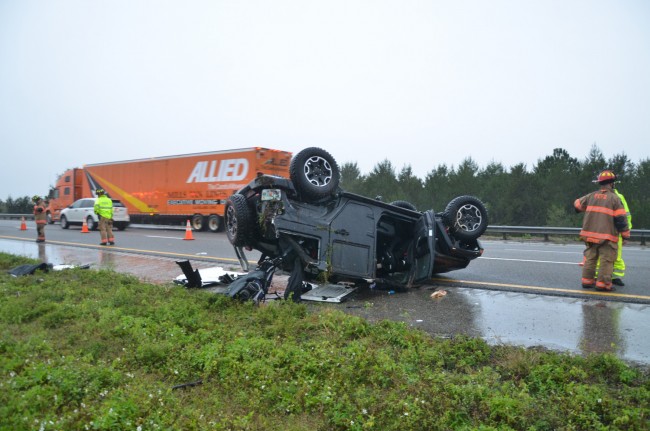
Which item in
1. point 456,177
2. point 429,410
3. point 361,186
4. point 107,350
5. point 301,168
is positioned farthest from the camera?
point 361,186

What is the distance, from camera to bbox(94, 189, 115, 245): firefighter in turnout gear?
1405 cm

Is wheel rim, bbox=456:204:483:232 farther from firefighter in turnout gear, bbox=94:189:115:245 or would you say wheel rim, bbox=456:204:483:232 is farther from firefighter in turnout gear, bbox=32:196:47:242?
firefighter in turnout gear, bbox=32:196:47:242

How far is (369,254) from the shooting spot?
628 centimetres

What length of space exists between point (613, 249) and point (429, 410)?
4698 mm

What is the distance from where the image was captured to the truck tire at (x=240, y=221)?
6.01 m

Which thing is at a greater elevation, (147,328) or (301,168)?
(301,168)

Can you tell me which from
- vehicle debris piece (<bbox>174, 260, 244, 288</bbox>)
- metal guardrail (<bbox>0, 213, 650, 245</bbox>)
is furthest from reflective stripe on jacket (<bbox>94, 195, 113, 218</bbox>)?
metal guardrail (<bbox>0, 213, 650, 245</bbox>)

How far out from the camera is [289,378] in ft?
11.4

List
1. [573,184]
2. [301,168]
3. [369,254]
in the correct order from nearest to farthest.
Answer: [301,168], [369,254], [573,184]

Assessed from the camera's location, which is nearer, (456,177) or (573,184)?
(573,184)

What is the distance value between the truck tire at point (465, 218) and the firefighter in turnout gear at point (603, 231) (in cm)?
134

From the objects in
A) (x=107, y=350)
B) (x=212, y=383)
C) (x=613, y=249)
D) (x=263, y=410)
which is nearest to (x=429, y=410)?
(x=263, y=410)

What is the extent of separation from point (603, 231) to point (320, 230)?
3.72m

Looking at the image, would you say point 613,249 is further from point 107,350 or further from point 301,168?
point 107,350
